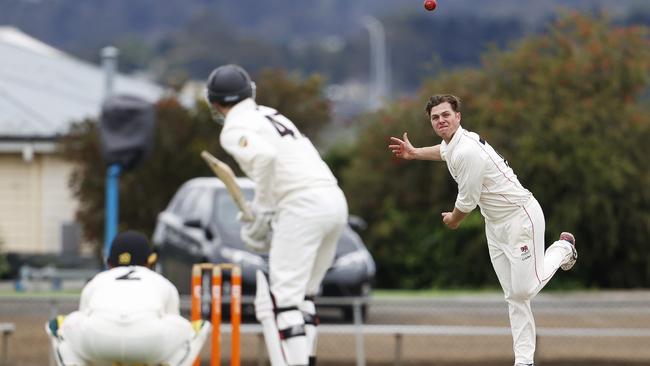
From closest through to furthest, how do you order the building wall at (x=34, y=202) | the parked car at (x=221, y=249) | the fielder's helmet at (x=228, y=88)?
the fielder's helmet at (x=228, y=88), the parked car at (x=221, y=249), the building wall at (x=34, y=202)

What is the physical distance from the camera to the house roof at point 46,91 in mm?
29688

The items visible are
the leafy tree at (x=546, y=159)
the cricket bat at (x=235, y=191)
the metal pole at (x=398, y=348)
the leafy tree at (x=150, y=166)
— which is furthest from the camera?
the leafy tree at (x=150, y=166)

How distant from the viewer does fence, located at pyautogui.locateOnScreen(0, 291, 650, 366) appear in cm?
1470

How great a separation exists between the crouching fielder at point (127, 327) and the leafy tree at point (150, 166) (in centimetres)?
1611

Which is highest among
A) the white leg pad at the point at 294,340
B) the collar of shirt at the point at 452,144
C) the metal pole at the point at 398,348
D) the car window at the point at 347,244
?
the collar of shirt at the point at 452,144

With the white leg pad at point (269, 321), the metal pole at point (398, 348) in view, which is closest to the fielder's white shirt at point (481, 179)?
the white leg pad at point (269, 321)

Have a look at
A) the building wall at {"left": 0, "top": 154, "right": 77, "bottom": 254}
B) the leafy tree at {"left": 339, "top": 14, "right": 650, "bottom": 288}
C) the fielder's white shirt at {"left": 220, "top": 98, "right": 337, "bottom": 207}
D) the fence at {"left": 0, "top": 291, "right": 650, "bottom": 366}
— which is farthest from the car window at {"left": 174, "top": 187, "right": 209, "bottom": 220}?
the building wall at {"left": 0, "top": 154, "right": 77, "bottom": 254}

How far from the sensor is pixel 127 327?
809cm

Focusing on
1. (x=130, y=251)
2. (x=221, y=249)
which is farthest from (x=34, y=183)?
(x=130, y=251)

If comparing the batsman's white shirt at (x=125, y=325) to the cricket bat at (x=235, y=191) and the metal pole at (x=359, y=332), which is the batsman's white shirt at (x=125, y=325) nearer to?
the cricket bat at (x=235, y=191)

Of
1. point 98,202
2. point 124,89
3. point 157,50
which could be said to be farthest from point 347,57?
point 98,202

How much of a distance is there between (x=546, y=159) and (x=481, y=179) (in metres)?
13.7

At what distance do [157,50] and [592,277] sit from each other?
11441 centimetres

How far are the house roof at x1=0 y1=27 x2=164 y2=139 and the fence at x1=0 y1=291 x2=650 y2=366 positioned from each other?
11.4 metres
